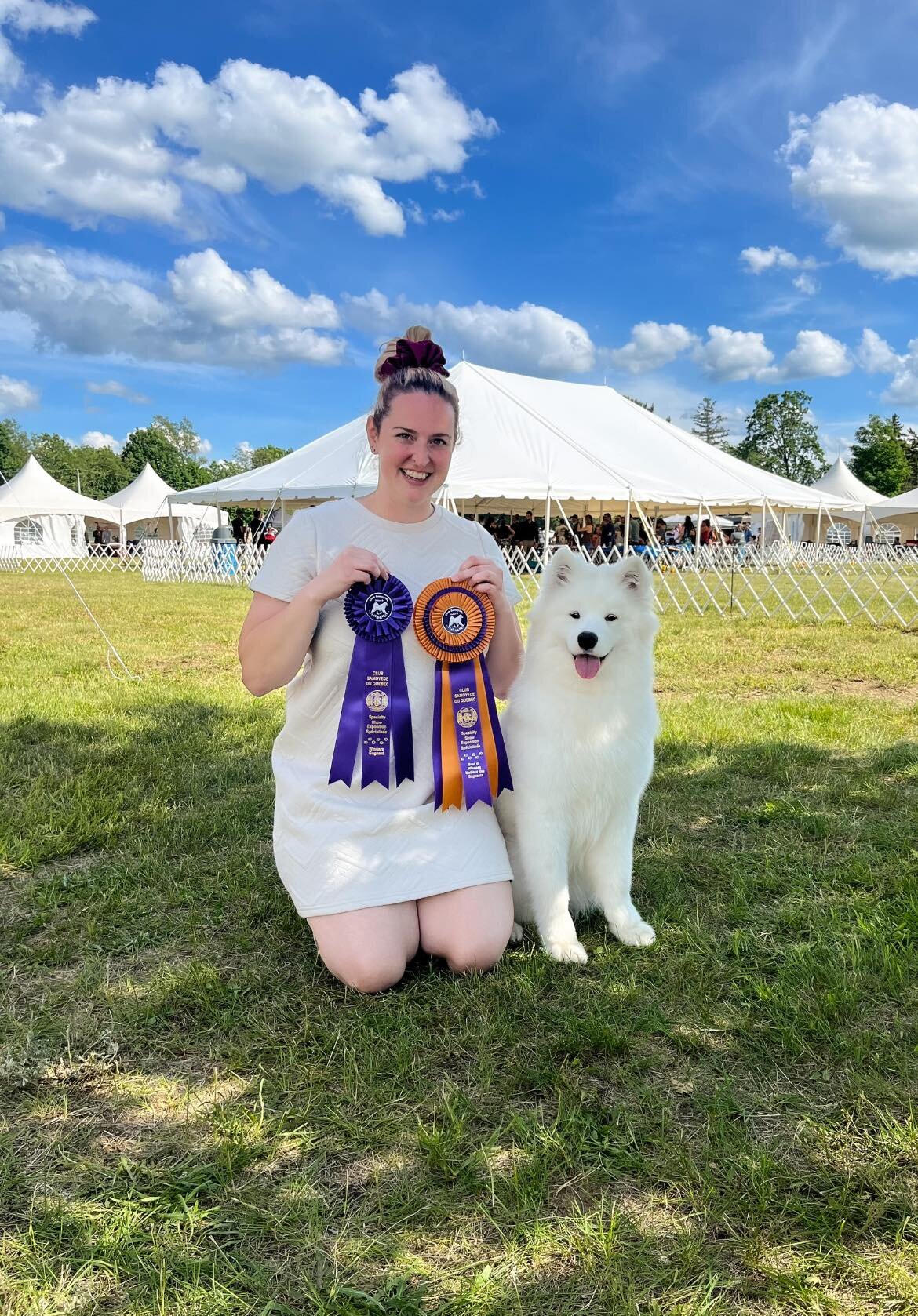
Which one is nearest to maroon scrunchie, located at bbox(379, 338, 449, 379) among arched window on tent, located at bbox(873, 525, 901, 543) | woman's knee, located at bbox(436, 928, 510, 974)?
woman's knee, located at bbox(436, 928, 510, 974)

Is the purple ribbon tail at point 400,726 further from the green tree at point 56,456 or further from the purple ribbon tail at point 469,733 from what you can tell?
the green tree at point 56,456

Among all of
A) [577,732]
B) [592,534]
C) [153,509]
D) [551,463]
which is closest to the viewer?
[577,732]

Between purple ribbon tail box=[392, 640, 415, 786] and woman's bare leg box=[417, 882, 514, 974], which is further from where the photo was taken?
purple ribbon tail box=[392, 640, 415, 786]

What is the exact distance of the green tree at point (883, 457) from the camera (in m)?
61.0

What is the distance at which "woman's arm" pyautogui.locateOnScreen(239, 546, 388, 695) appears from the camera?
92.7 inches

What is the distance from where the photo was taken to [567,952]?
2557 millimetres

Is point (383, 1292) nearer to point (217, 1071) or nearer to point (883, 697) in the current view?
point (217, 1071)

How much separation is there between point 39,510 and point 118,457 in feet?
203

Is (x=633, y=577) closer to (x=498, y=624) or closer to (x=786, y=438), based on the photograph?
(x=498, y=624)

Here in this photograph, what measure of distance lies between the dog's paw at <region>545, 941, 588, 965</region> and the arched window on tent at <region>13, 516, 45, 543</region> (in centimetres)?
3218

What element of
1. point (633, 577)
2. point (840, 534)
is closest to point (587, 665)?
point (633, 577)

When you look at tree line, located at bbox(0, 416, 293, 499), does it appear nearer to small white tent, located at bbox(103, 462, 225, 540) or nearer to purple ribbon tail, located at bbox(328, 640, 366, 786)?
small white tent, located at bbox(103, 462, 225, 540)

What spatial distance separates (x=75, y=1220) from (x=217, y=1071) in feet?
1.63

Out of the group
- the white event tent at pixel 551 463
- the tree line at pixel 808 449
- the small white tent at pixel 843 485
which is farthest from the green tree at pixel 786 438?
the white event tent at pixel 551 463
